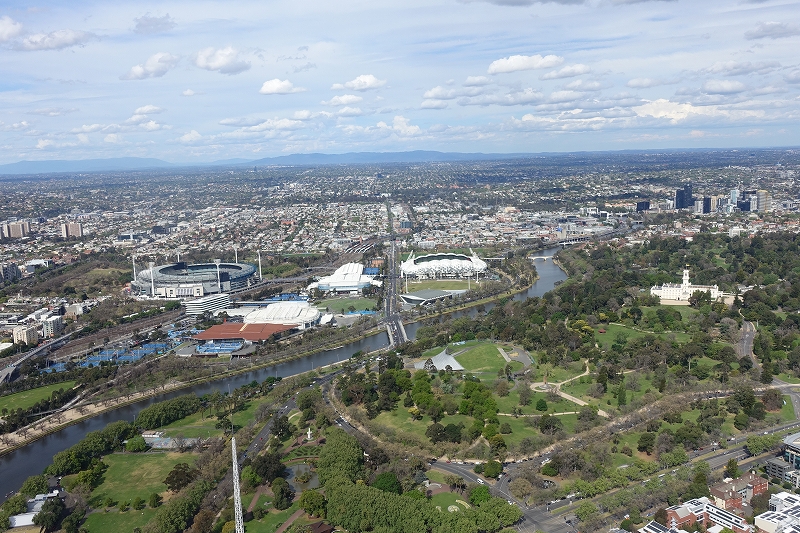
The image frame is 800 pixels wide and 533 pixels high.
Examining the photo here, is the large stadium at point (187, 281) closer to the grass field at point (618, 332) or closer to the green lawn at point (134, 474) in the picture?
the green lawn at point (134, 474)

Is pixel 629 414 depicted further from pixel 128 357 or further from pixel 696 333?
pixel 128 357

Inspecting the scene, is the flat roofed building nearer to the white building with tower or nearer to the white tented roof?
Result: the white tented roof

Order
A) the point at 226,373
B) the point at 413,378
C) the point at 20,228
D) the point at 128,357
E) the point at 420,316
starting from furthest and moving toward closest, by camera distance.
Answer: the point at 20,228, the point at 420,316, the point at 128,357, the point at 226,373, the point at 413,378

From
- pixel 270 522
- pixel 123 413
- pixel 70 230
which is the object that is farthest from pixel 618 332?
pixel 70 230

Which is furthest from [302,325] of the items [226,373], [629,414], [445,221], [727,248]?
[445,221]

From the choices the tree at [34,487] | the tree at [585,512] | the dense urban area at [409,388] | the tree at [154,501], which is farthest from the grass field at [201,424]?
the tree at [585,512]

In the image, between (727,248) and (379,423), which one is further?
(727,248)
